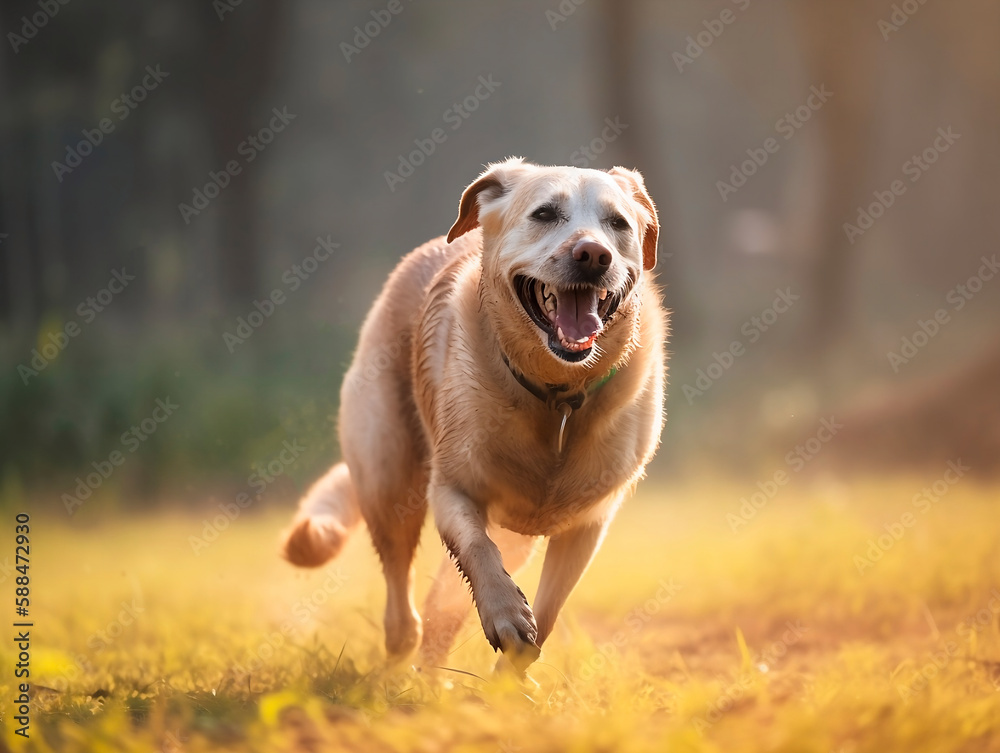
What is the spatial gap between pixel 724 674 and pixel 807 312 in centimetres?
1061

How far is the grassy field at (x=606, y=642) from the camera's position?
282 cm

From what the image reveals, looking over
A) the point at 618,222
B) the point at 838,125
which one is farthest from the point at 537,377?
the point at 838,125

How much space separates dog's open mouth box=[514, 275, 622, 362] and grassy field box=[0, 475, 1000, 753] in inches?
45.4

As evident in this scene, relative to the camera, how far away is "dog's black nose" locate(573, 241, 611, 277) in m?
3.10

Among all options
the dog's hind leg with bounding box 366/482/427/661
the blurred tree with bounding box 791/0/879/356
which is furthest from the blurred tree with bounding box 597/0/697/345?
the dog's hind leg with bounding box 366/482/427/661

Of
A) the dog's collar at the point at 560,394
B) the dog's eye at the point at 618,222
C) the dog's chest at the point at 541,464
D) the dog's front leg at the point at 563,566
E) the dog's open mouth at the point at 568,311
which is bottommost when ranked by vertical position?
the dog's front leg at the point at 563,566

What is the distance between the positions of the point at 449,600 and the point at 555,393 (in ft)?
4.83

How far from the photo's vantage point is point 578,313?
329 cm

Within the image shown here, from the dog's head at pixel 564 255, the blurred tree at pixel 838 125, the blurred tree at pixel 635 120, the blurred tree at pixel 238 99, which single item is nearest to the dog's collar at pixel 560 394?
the dog's head at pixel 564 255

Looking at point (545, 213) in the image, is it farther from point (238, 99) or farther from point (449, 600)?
point (238, 99)

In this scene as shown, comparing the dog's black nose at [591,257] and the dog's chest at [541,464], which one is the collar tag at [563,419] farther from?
the dog's black nose at [591,257]

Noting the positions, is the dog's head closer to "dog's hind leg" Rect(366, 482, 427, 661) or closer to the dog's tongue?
the dog's tongue

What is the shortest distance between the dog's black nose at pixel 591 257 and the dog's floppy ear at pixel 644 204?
2.11ft

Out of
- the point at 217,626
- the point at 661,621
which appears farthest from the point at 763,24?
the point at 217,626
